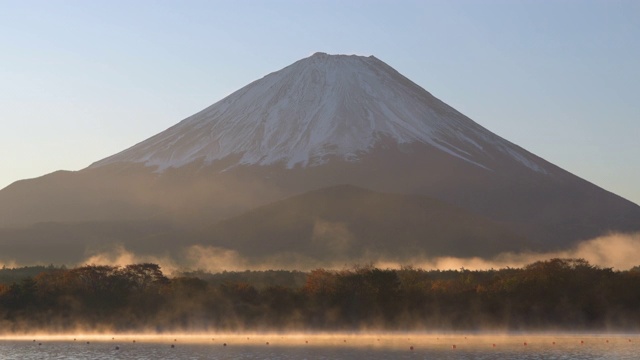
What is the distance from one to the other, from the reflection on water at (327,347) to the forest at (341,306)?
365 cm

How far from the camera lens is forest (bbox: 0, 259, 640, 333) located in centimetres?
10175

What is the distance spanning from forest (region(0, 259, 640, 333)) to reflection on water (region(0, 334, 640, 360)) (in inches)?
144

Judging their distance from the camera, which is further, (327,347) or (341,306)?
(341,306)

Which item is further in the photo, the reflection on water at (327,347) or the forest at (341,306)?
the forest at (341,306)

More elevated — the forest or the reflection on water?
the forest

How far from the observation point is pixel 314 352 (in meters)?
81.6

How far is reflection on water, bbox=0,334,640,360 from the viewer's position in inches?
3073

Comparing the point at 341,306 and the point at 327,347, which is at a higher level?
the point at 341,306

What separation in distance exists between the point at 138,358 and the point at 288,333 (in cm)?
2604

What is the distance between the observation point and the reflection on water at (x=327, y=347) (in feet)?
256

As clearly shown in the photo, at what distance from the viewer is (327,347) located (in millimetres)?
86438

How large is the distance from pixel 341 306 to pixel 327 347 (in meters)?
17.1

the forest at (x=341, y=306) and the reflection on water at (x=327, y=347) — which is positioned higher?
the forest at (x=341, y=306)

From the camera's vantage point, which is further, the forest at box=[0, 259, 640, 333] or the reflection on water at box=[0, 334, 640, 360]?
the forest at box=[0, 259, 640, 333]
